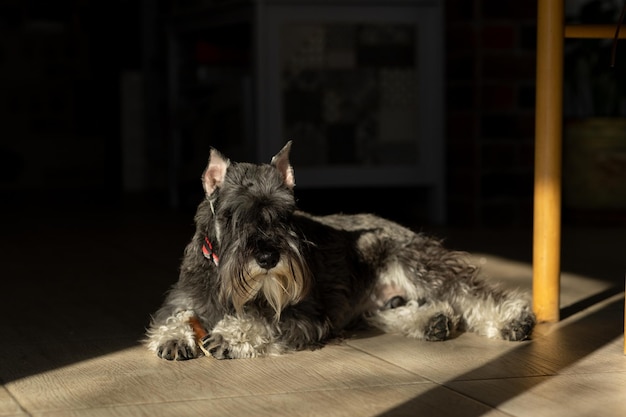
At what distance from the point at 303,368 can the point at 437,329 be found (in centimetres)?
69

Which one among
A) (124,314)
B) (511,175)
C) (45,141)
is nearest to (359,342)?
(124,314)

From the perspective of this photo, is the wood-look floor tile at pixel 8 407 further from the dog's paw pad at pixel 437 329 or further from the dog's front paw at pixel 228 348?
the dog's paw pad at pixel 437 329

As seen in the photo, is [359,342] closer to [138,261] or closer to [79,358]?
[79,358]

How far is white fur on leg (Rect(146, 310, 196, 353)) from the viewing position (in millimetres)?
3949

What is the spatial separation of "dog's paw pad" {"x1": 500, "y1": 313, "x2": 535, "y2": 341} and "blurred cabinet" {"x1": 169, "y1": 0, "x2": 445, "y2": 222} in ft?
13.5

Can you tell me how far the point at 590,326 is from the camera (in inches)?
176

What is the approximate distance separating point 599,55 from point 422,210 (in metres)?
1.82

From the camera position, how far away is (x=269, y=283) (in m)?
3.76

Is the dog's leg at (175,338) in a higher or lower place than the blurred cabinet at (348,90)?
lower

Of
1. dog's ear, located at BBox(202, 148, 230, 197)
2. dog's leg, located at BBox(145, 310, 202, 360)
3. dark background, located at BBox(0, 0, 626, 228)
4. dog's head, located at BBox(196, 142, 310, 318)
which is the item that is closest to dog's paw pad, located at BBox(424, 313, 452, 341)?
dog's head, located at BBox(196, 142, 310, 318)

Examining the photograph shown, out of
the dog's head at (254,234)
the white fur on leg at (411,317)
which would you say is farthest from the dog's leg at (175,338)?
the white fur on leg at (411,317)

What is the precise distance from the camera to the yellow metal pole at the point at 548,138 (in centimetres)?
438

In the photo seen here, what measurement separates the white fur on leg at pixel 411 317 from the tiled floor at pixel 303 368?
0.07m

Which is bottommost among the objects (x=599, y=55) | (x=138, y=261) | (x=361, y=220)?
(x=138, y=261)
